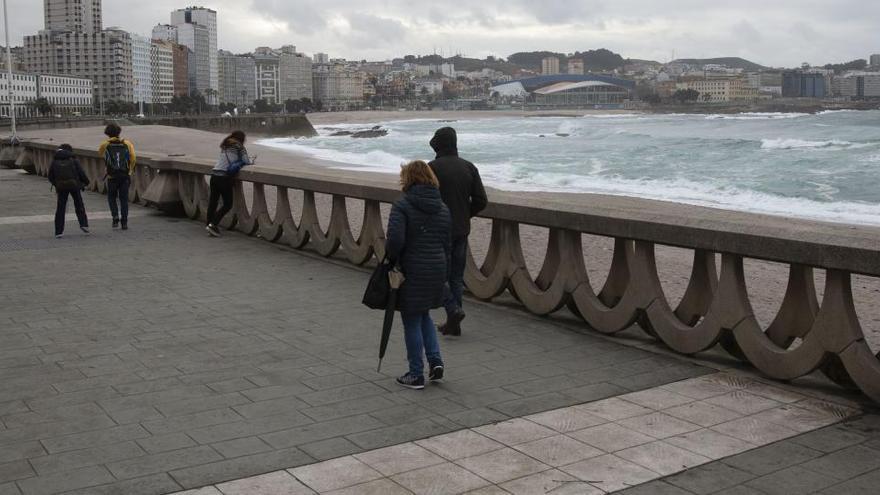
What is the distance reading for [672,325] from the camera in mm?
7152

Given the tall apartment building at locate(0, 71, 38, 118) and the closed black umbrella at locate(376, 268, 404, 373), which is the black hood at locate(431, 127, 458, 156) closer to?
the closed black umbrella at locate(376, 268, 404, 373)

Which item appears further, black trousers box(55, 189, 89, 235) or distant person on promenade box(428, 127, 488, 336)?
black trousers box(55, 189, 89, 235)

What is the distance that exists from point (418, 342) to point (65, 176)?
29.8 feet

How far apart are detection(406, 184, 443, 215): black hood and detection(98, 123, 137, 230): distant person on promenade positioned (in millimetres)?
9141

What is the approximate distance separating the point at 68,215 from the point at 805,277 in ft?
43.5

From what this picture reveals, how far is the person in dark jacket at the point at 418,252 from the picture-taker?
20.4ft

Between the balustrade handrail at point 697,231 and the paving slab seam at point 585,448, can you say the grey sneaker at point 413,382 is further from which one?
the balustrade handrail at point 697,231

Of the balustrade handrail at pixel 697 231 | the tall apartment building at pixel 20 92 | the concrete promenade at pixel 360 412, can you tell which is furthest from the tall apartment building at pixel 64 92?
the concrete promenade at pixel 360 412

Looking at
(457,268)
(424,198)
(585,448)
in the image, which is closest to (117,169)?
(457,268)

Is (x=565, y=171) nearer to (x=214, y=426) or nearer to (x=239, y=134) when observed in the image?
(x=239, y=134)

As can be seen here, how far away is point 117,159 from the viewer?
14688 millimetres

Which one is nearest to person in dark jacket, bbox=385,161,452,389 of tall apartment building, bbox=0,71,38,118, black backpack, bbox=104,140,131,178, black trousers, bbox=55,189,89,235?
black trousers, bbox=55,189,89,235

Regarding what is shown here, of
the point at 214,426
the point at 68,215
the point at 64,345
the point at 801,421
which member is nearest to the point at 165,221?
the point at 68,215

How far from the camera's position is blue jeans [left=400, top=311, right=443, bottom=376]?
629 centimetres
